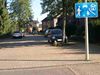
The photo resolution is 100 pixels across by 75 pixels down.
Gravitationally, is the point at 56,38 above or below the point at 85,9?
below

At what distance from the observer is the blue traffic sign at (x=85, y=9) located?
65.2 feet

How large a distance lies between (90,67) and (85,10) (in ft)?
13.8

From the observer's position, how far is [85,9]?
1989cm

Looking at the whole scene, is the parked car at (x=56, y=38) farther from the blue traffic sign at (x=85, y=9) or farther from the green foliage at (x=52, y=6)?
the blue traffic sign at (x=85, y=9)

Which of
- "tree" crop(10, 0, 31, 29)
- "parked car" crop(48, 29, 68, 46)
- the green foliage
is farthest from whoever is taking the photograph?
"tree" crop(10, 0, 31, 29)

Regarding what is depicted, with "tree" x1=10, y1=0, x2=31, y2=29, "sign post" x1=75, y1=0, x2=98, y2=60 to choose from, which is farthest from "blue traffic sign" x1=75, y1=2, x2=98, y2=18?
"tree" x1=10, y1=0, x2=31, y2=29

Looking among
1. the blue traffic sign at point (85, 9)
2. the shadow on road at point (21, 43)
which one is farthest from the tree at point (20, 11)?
the blue traffic sign at point (85, 9)

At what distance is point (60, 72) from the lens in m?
15.4

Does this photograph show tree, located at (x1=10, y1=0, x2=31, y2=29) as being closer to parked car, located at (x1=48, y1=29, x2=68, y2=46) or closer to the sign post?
parked car, located at (x1=48, y1=29, x2=68, y2=46)

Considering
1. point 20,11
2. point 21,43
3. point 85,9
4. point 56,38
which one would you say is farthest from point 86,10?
point 20,11

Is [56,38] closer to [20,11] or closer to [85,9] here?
[85,9]

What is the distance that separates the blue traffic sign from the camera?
1986 centimetres

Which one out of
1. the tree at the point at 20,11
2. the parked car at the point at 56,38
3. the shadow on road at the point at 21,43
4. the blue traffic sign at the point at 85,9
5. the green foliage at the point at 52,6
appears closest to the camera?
the blue traffic sign at the point at 85,9

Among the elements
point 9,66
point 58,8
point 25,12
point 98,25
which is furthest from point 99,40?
point 25,12
